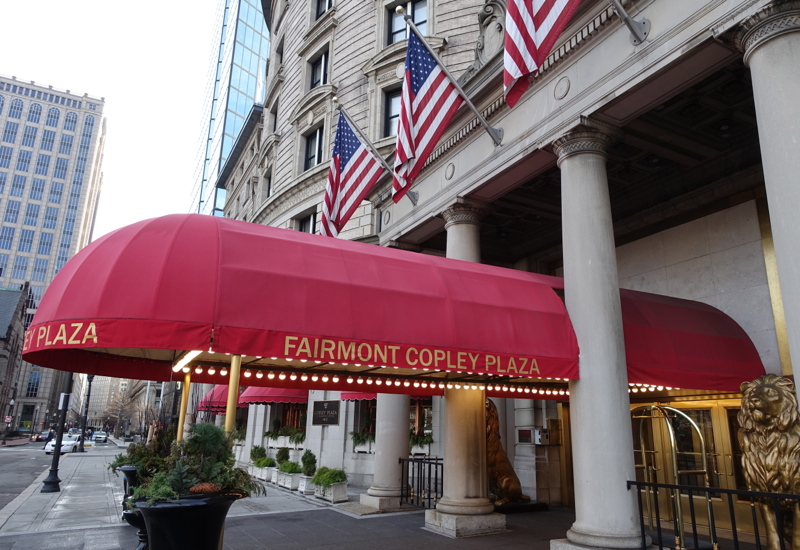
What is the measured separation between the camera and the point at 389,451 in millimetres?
14438

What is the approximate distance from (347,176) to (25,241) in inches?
6254

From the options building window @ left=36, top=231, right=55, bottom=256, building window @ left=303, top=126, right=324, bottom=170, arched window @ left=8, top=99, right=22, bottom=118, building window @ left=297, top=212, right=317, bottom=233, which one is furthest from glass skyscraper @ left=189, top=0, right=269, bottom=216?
arched window @ left=8, top=99, right=22, bottom=118

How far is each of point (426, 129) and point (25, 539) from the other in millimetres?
11434

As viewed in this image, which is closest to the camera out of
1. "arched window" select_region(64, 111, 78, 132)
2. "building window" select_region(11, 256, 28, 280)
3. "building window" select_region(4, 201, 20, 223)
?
"building window" select_region(11, 256, 28, 280)

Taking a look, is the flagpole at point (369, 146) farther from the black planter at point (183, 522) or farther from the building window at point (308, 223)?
the building window at point (308, 223)

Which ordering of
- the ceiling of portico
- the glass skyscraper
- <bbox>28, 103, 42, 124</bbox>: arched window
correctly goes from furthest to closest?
<bbox>28, 103, 42, 124</bbox>: arched window, the glass skyscraper, the ceiling of portico

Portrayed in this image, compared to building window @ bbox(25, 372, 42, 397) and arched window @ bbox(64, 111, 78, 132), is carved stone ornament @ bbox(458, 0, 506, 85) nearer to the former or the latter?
building window @ bbox(25, 372, 42, 397)

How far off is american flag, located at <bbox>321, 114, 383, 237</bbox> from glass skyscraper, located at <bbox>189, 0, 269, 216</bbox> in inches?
2211

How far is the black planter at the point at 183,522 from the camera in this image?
5367 millimetres

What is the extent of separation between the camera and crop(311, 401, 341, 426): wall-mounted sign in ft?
71.1

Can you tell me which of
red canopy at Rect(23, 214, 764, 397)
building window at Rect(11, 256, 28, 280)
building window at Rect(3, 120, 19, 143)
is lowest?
red canopy at Rect(23, 214, 764, 397)

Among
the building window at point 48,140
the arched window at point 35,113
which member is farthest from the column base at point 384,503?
the arched window at point 35,113

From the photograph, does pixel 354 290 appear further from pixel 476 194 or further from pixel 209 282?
pixel 476 194

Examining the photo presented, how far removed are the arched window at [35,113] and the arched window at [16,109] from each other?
2.35 m
